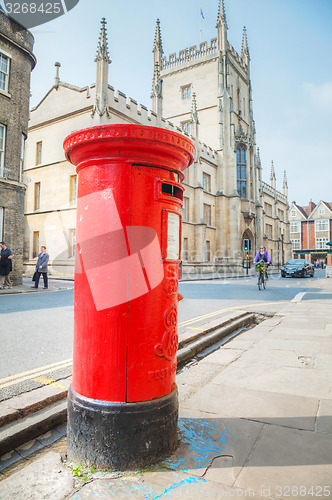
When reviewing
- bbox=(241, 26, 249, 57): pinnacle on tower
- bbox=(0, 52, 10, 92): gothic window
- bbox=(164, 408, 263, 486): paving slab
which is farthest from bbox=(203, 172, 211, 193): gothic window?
bbox=(164, 408, 263, 486): paving slab

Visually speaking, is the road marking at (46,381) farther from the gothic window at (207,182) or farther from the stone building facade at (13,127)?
the gothic window at (207,182)

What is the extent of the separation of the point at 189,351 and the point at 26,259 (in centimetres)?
2215

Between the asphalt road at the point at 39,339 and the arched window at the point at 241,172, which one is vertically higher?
the arched window at the point at 241,172

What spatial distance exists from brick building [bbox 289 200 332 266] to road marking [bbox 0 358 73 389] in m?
67.5

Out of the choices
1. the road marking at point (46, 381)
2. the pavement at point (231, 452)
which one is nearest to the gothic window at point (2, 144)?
the road marking at point (46, 381)

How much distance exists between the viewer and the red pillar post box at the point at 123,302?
5.61ft

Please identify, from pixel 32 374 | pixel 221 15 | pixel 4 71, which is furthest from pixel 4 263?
pixel 221 15

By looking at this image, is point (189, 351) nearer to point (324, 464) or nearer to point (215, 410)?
point (215, 410)

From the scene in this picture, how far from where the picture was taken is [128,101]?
22.0 metres

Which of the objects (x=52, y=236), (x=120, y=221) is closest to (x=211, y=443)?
(x=120, y=221)

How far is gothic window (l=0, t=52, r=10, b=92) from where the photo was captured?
14016mm

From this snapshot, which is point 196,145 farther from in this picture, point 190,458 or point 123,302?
point 190,458

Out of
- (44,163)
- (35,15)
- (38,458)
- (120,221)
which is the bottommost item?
(38,458)

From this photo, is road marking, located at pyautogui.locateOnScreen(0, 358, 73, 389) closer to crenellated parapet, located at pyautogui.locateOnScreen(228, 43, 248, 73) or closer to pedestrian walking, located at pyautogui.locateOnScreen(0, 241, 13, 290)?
pedestrian walking, located at pyautogui.locateOnScreen(0, 241, 13, 290)
